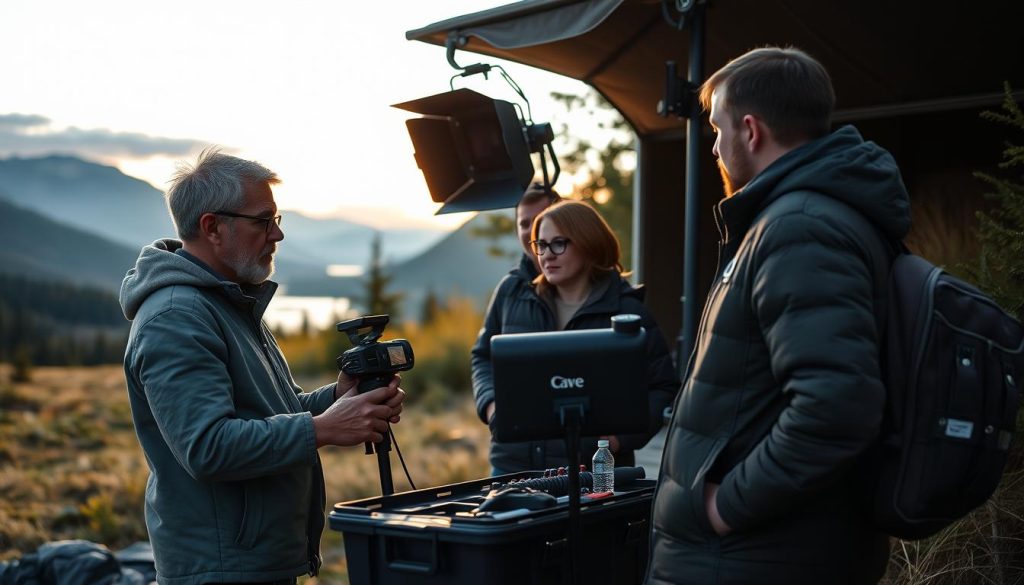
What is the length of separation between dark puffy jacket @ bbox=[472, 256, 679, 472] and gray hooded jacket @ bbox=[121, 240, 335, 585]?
1.13 meters

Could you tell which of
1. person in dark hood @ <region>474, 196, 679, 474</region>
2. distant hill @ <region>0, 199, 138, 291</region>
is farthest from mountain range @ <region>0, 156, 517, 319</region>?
person in dark hood @ <region>474, 196, 679, 474</region>

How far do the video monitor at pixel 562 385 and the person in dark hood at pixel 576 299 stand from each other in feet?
4.46

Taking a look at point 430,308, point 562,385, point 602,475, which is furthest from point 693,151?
point 430,308

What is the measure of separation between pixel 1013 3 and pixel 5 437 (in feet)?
30.3

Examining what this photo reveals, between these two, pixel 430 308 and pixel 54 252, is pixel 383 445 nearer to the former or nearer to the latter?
pixel 54 252

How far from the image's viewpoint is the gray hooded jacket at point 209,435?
2.18 m

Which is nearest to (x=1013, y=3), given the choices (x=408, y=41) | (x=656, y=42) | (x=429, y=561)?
(x=656, y=42)

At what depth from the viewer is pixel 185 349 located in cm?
221

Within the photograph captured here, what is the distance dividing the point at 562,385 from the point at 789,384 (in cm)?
44

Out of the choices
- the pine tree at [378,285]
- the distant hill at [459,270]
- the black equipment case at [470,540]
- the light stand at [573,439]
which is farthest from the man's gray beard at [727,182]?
the pine tree at [378,285]

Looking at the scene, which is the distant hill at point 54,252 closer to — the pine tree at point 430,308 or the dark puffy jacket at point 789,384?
the pine tree at point 430,308

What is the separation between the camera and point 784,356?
169 centimetres

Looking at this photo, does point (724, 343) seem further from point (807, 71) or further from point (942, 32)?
point (942, 32)

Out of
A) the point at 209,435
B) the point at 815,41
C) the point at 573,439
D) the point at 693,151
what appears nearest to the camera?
the point at 573,439
